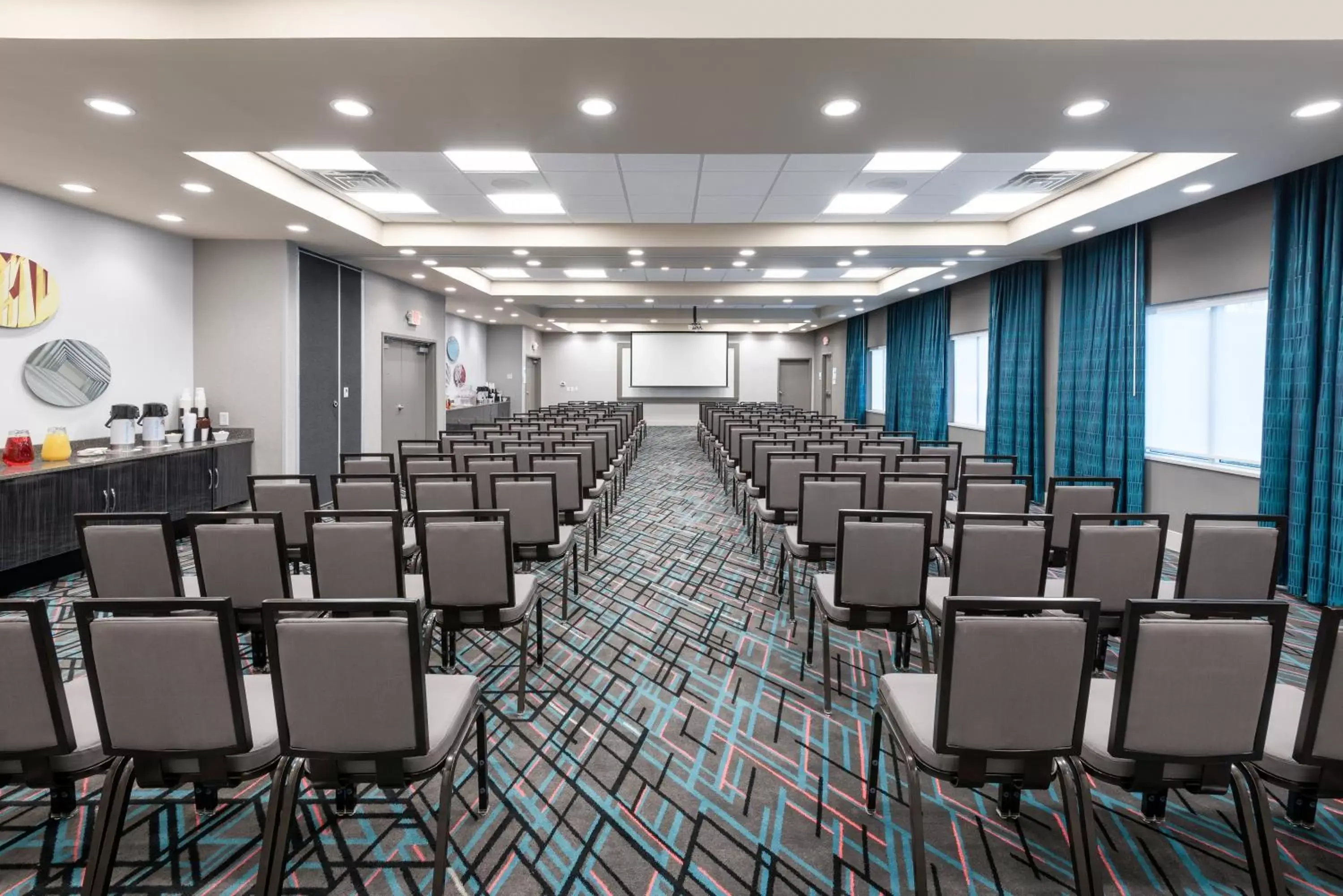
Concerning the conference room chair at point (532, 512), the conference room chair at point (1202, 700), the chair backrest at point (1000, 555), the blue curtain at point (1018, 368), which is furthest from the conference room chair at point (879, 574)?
the blue curtain at point (1018, 368)

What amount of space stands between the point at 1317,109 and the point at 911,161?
2.43m

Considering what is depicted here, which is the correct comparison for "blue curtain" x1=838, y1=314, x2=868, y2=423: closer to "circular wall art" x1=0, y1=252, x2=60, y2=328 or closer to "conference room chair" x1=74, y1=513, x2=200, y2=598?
"circular wall art" x1=0, y1=252, x2=60, y2=328

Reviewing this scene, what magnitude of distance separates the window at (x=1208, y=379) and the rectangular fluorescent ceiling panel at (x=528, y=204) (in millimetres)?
6101

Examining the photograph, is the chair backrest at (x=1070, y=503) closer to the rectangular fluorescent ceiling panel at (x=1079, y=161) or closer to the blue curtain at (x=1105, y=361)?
the rectangular fluorescent ceiling panel at (x=1079, y=161)

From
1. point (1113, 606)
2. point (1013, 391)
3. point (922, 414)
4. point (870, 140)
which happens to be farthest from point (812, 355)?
point (1113, 606)

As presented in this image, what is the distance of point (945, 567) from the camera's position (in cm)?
437

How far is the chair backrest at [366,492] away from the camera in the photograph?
4.15m

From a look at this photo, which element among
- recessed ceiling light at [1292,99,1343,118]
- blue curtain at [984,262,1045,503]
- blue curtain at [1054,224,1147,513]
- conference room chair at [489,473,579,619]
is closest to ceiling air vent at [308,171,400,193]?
conference room chair at [489,473,579,619]

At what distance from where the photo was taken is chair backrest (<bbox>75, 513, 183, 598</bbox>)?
2.90 meters

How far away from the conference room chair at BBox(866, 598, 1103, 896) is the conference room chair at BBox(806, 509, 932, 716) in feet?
3.70

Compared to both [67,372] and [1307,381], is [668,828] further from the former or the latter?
[67,372]

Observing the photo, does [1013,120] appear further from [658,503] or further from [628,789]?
[658,503]

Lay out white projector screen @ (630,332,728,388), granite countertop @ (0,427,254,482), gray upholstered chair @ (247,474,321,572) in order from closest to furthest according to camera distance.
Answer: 1. gray upholstered chair @ (247,474,321,572)
2. granite countertop @ (0,427,254,482)
3. white projector screen @ (630,332,728,388)

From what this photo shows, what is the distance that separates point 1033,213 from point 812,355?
1496cm
